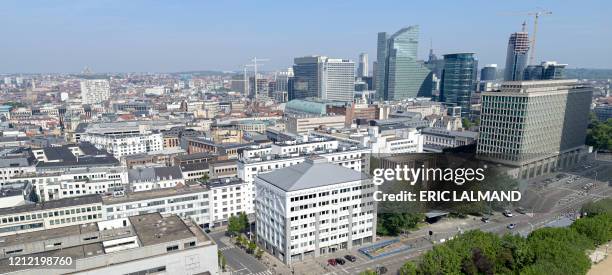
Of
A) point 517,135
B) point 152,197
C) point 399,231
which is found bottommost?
point 399,231

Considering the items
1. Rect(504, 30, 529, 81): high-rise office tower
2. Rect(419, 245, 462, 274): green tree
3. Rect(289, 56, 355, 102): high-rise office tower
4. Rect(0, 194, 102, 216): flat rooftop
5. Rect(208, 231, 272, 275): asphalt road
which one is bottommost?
Rect(208, 231, 272, 275): asphalt road

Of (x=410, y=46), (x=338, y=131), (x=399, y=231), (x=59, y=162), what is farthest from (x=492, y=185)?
(x=410, y=46)

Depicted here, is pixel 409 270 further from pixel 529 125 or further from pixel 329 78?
pixel 329 78

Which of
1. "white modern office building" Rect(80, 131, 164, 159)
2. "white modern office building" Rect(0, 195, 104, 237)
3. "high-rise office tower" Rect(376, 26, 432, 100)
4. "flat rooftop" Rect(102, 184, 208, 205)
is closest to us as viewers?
"white modern office building" Rect(0, 195, 104, 237)

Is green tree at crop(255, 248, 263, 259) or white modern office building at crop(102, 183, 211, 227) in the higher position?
white modern office building at crop(102, 183, 211, 227)

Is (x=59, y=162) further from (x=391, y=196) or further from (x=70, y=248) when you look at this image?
(x=391, y=196)

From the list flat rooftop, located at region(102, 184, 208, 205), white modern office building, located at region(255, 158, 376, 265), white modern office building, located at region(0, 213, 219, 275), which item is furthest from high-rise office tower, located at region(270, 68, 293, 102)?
white modern office building, located at region(0, 213, 219, 275)

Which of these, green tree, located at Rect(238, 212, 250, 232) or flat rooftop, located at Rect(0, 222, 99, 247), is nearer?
flat rooftop, located at Rect(0, 222, 99, 247)

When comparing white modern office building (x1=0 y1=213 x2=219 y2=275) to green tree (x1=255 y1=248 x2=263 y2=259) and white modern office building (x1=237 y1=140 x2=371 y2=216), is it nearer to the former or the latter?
green tree (x1=255 y1=248 x2=263 y2=259)
